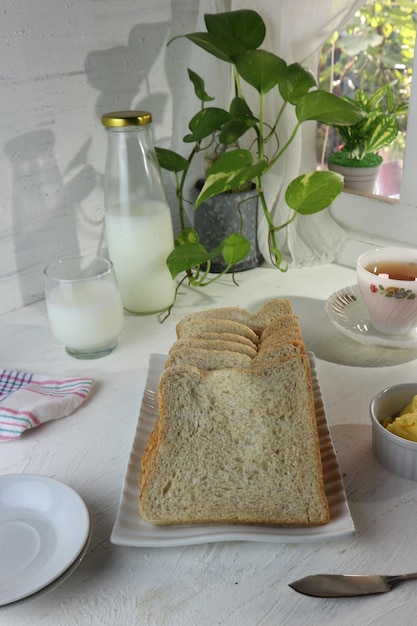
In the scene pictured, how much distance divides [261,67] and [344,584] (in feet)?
2.63

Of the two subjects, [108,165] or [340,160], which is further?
[340,160]

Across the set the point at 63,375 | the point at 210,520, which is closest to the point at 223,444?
the point at 210,520

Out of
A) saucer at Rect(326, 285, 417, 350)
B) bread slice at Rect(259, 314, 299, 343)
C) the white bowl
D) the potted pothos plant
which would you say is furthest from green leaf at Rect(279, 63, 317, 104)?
the white bowl

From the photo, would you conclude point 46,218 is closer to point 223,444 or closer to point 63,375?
point 63,375

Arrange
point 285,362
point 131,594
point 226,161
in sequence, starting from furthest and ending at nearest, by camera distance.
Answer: point 226,161, point 285,362, point 131,594

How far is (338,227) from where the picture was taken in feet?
4.40

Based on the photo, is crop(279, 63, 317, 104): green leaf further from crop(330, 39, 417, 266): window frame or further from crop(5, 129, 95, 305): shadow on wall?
crop(5, 129, 95, 305): shadow on wall

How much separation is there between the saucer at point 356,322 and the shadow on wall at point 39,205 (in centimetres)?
50

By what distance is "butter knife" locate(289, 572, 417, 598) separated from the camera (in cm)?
61

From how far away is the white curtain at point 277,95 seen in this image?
3.70 ft

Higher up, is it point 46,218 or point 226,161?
point 226,161

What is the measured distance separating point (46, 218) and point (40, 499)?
63 centimetres

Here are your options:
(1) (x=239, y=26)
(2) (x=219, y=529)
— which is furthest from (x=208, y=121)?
(2) (x=219, y=529)

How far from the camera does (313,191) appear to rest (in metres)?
1.15
